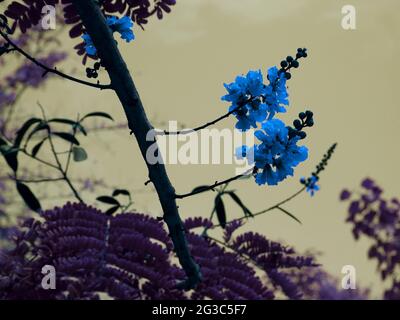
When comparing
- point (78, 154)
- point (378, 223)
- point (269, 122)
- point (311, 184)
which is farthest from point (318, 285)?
point (269, 122)

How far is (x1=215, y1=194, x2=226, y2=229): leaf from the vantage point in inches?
86.0

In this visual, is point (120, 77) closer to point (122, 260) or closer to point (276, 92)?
point (276, 92)

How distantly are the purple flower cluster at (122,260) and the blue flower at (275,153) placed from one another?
0.54 m

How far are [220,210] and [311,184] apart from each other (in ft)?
1.64

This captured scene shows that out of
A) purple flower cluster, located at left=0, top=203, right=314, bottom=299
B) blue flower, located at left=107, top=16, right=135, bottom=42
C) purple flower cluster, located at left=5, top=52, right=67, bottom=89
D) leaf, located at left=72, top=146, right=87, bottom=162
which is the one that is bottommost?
purple flower cluster, located at left=0, top=203, right=314, bottom=299

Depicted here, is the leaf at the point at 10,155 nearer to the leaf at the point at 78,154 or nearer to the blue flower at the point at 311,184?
the leaf at the point at 78,154

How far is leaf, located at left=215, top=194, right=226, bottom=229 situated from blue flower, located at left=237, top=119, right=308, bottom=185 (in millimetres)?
546

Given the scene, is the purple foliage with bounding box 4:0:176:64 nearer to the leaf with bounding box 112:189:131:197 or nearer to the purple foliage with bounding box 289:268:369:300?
the leaf with bounding box 112:189:131:197

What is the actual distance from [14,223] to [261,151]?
5552mm

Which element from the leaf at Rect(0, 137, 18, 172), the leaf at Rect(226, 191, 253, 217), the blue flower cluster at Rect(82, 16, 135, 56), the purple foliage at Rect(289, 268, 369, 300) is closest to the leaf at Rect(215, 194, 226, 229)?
the leaf at Rect(226, 191, 253, 217)

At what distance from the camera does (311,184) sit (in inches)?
97.7

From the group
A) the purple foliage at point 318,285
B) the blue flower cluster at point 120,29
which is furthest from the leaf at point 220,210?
the purple foliage at point 318,285
